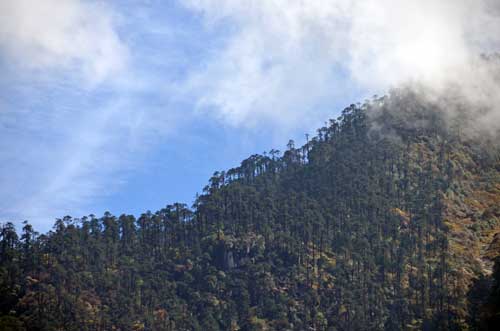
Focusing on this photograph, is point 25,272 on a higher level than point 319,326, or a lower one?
higher

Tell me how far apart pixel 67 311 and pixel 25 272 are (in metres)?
22.4

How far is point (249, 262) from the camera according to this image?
198 meters

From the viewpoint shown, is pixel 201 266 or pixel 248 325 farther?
pixel 201 266

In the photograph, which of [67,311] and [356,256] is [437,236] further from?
[67,311]

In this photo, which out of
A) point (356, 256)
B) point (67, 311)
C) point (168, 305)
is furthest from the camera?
point (356, 256)

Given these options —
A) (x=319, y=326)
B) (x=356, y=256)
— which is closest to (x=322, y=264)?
(x=356, y=256)

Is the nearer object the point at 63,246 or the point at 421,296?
the point at 421,296

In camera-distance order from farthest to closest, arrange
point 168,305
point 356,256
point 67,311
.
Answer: point 356,256 → point 168,305 → point 67,311

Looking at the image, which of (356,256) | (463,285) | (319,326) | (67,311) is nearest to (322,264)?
(356,256)

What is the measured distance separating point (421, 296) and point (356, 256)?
22.4 meters

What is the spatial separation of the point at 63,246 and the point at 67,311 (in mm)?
30538

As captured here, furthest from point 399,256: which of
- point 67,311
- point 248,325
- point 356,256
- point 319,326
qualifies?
point 67,311

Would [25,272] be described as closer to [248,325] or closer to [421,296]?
[248,325]

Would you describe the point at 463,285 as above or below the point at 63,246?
below
